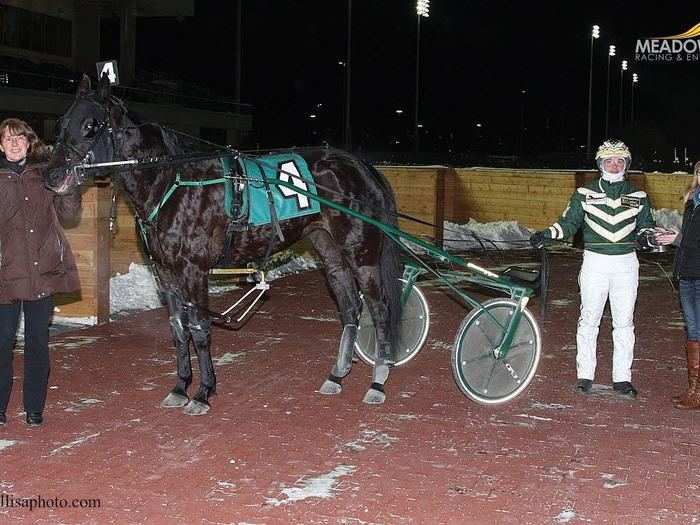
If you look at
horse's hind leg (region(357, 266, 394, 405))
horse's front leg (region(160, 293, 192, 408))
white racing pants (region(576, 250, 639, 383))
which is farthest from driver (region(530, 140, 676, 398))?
horse's front leg (region(160, 293, 192, 408))

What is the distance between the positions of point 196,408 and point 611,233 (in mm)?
3159

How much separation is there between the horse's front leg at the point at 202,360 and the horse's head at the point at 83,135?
1209mm

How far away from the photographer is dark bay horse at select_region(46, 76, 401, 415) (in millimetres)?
6371

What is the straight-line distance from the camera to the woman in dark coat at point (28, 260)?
6.01 m

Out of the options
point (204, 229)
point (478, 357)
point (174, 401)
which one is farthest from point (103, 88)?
point (478, 357)

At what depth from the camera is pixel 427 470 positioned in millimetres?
5422

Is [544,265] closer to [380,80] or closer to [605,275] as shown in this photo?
[605,275]

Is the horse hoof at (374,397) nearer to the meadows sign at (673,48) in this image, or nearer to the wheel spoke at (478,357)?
the wheel spoke at (478,357)

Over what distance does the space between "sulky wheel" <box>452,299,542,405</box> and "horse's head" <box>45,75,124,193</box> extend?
274 cm

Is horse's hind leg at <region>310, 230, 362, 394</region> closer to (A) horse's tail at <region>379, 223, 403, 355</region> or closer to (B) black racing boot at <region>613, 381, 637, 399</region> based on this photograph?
(A) horse's tail at <region>379, 223, 403, 355</region>

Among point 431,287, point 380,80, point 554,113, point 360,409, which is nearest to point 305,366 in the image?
point 360,409

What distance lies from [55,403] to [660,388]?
458 centimetres

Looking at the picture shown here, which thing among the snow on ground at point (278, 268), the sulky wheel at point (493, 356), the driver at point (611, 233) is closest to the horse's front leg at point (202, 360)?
the sulky wheel at point (493, 356)

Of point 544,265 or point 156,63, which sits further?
point 156,63
